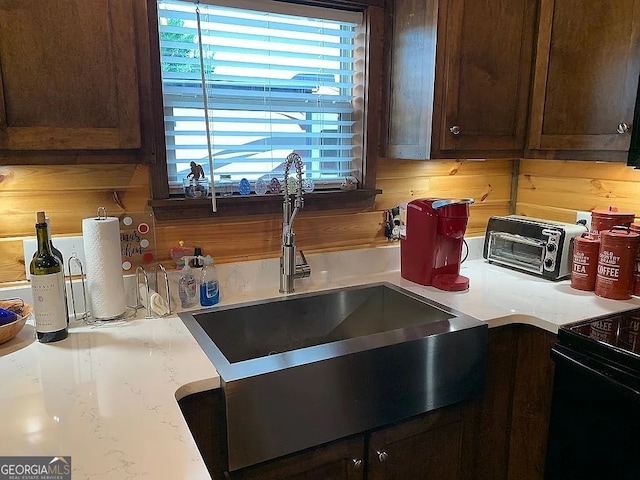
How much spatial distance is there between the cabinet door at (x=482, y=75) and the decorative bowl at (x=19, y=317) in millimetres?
1356

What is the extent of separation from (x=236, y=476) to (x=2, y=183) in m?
1.05

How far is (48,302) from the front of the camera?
1238 millimetres

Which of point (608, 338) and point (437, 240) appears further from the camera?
point (437, 240)

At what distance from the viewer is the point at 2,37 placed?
109 cm

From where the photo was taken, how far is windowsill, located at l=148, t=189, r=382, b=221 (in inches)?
63.0

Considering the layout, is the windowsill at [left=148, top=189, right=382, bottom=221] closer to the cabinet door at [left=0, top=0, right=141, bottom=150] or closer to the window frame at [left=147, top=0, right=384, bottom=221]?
the window frame at [left=147, top=0, right=384, bottom=221]

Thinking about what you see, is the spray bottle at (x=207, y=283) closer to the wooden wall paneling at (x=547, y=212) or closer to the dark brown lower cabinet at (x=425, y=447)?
the dark brown lower cabinet at (x=425, y=447)

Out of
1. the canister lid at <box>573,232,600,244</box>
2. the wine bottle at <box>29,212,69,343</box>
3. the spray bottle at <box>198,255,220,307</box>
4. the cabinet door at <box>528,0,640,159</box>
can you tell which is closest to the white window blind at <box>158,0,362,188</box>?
the spray bottle at <box>198,255,220,307</box>

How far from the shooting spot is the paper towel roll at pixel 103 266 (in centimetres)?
136

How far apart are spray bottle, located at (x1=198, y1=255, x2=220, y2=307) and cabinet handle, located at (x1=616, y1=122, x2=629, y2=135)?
1393mm

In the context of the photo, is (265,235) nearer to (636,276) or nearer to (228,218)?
(228,218)

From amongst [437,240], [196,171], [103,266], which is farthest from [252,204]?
[437,240]

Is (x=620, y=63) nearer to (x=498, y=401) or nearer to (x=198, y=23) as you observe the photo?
(x=498, y=401)

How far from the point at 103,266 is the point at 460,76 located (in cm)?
131
